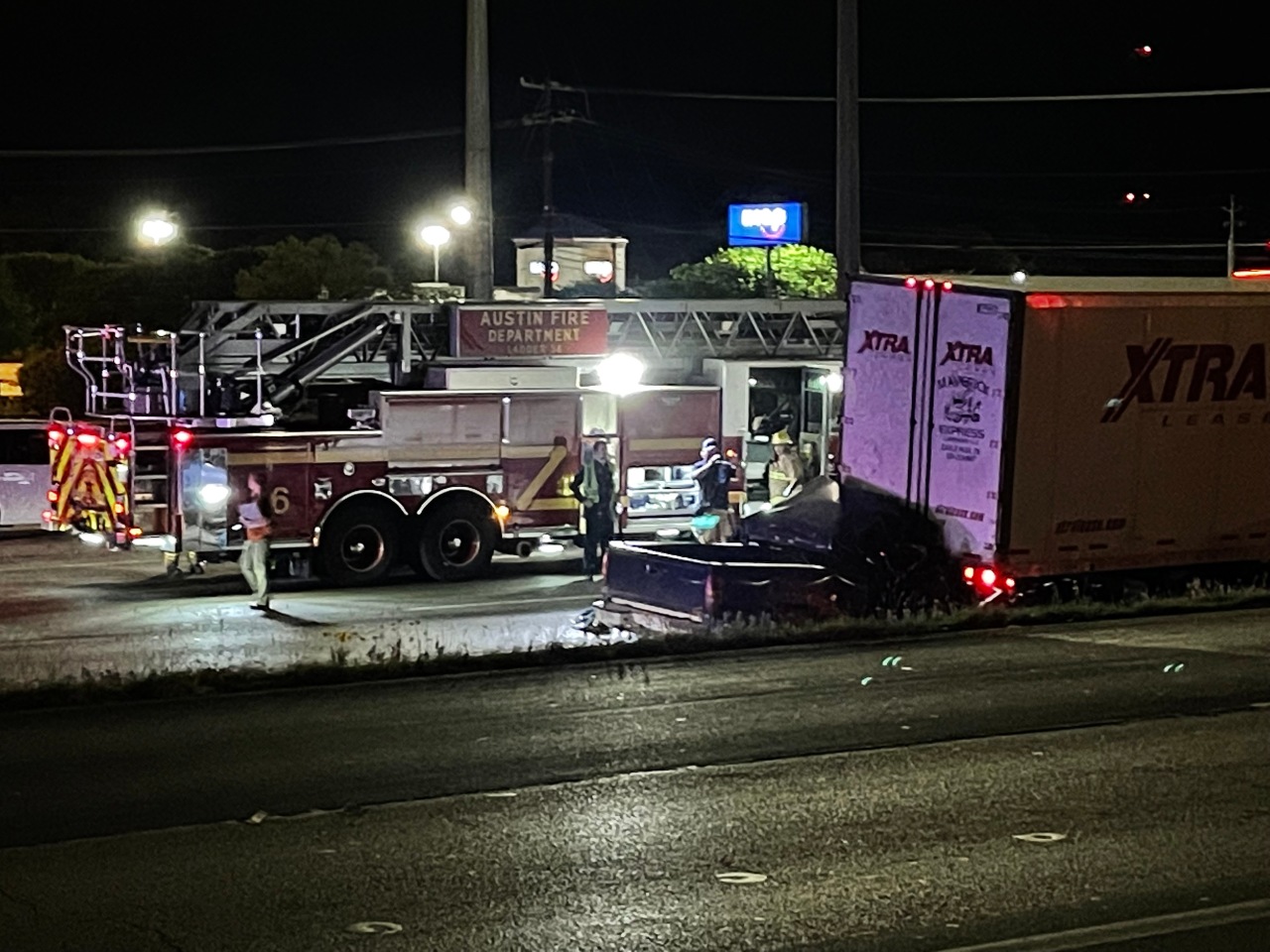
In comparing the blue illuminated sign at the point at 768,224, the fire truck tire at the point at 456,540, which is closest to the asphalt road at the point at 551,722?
the fire truck tire at the point at 456,540

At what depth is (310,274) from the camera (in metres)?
43.7

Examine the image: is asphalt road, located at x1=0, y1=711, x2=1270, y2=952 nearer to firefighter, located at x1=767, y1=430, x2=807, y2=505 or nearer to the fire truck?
the fire truck

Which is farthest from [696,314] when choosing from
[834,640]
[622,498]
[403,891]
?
[403,891]

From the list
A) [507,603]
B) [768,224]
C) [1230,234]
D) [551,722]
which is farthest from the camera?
[1230,234]

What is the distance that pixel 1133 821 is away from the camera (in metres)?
8.61

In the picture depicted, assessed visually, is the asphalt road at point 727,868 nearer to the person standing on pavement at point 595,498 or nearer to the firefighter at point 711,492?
the person standing on pavement at point 595,498

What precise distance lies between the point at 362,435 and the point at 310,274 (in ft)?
75.5

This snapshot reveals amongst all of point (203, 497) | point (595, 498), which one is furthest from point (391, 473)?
point (595, 498)

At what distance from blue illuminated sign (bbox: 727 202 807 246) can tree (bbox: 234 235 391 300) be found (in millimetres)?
11993

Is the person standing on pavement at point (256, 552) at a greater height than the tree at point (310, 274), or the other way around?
the tree at point (310, 274)

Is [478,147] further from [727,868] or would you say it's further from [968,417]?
[727,868]

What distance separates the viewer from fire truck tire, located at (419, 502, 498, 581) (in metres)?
22.0

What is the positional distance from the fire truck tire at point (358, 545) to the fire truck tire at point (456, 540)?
1.27 ft

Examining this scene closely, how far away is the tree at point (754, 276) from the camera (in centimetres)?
4494
